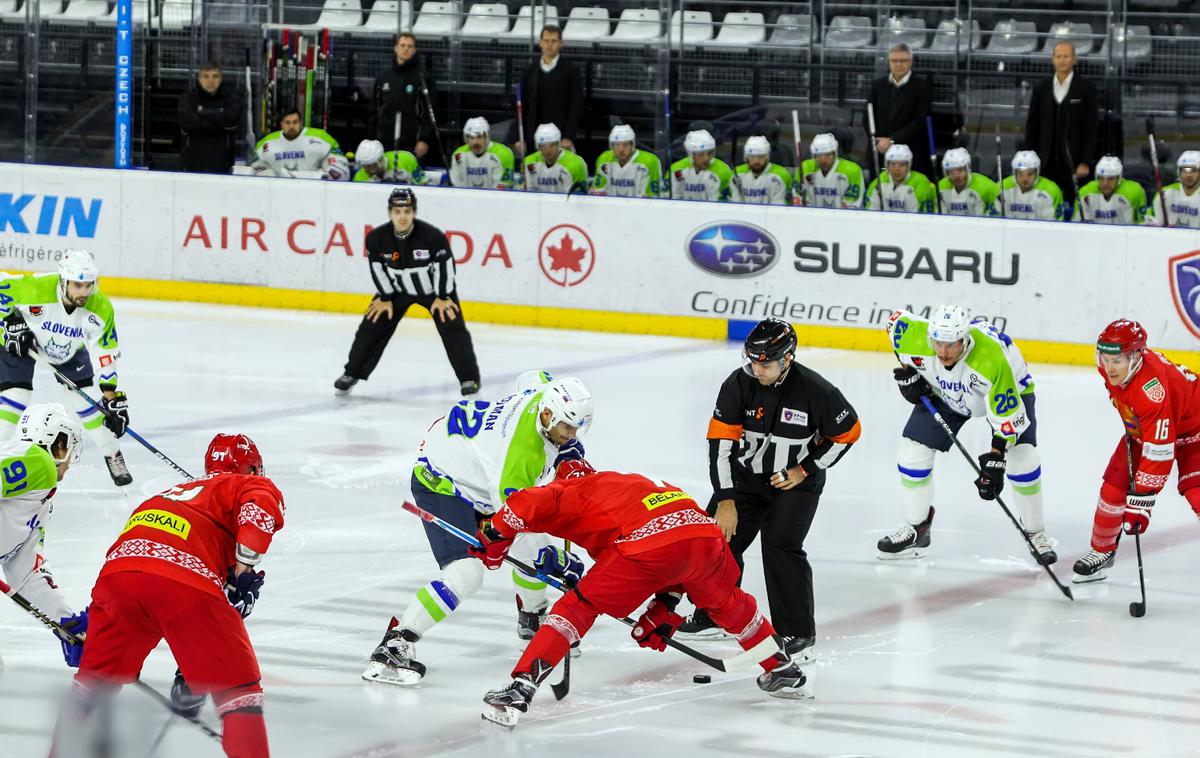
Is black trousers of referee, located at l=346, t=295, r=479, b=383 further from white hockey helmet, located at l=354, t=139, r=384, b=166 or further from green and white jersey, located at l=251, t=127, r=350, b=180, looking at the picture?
green and white jersey, located at l=251, t=127, r=350, b=180

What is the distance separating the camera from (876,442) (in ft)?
34.6

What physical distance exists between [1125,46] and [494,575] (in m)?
9.40

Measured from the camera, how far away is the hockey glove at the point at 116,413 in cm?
881

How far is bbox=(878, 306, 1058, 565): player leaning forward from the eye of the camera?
26.0ft

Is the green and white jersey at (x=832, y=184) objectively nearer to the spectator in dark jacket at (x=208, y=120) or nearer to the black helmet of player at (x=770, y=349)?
the spectator in dark jacket at (x=208, y=120)

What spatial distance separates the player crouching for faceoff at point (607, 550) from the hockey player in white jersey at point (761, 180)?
8.93 meters

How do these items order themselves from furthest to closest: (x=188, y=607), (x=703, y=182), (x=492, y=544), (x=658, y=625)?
1. (x=703, y=182)
2. (x=658, y=625)
3. (x=492, y=544)
4. (x=188, y=607)

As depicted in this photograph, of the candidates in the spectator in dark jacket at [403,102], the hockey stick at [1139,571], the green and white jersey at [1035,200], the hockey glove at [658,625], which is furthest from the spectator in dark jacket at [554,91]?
the hockey glove at [658,625]

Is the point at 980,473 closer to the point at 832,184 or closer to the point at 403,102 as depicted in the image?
the point at 832,184

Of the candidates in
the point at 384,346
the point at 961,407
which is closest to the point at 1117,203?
the point at 384,346

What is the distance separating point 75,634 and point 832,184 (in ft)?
31.4

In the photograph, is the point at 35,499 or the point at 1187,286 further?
the point at 1187,286

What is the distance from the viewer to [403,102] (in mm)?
15555

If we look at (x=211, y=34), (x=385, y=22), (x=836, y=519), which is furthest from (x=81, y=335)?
(x=385, y=22)
